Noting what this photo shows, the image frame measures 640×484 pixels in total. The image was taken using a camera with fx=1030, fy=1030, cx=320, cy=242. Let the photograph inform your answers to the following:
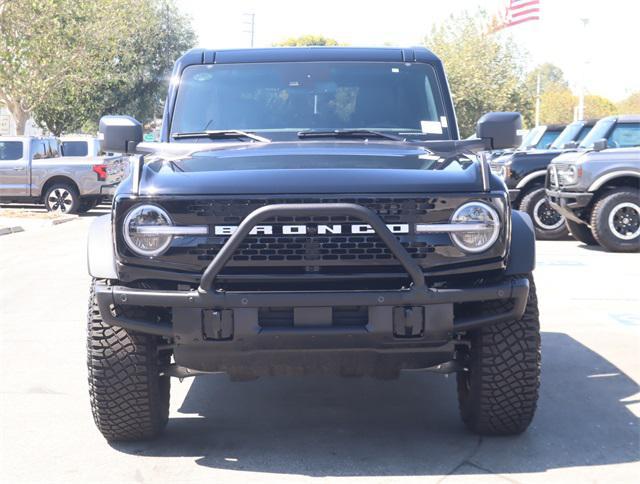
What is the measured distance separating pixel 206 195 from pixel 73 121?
40218 millimetres

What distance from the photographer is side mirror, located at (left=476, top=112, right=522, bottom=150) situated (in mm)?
5621

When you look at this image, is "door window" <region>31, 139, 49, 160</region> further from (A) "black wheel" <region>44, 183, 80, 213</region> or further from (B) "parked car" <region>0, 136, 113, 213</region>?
(A) "black wheel" <region>44, 183, 80, 213</region>

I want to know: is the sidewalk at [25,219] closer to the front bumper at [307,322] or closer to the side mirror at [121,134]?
the side mirror at [121,134]

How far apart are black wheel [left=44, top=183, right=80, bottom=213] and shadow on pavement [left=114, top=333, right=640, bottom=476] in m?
17.2

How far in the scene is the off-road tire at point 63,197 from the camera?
74.9ft

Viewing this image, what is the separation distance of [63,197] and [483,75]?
36.0m

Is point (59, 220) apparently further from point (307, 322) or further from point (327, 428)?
point (307, 322)

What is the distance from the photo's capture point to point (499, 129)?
5.62m

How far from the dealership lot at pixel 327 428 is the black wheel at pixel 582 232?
7.27m

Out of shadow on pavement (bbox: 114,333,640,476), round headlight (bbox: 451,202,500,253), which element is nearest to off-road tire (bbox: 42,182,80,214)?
shadow on pavement (bbox: 114,333,640,476)

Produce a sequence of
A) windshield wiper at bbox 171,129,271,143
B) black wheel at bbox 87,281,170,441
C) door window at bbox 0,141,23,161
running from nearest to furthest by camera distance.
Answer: black wheel at bbox 87,281,170,441
windshield wiper at bbox 171,129,271,143
door window at bbox 0,141,23,161

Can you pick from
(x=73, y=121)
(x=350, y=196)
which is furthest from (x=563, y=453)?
(x=73, y=121)

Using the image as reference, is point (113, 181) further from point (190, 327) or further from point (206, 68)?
point (190, 327)

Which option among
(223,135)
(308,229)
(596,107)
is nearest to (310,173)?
(308,229)
